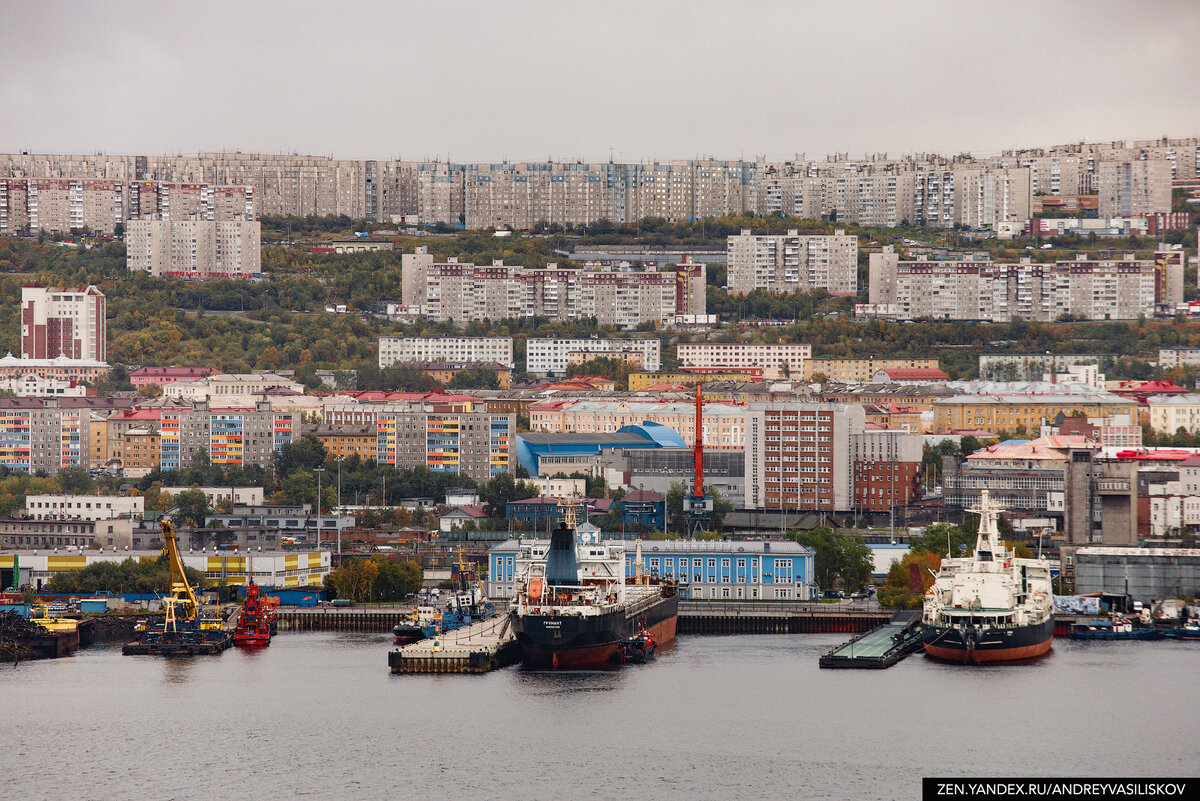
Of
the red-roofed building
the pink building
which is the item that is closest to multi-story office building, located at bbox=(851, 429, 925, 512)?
the red-roofed building

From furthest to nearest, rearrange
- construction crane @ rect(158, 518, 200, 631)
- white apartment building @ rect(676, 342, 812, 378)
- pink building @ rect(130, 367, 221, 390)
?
white apartment building @ rect(676, 342, 812, 378), pink building @ rect(130, 367, 221, 390), construction crane @ rect(158, 518, 200, 631)

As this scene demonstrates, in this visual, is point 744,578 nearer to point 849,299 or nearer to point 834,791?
point 834,791

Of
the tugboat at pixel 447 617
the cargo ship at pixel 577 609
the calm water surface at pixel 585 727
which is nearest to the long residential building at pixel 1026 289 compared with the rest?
the tugboat at pixel 447 617

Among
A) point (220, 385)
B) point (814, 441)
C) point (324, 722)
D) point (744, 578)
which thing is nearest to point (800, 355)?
point (220, 385)

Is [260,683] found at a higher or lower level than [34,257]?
lower

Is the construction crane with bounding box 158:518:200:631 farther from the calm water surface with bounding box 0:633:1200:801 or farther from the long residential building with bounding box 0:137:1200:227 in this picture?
the long residential building with bounding box 0:137:1200:227

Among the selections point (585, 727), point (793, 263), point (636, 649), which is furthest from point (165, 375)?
point (585, 727)

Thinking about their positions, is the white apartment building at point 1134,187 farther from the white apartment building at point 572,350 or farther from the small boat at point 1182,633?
the small boat at point 1182,633
